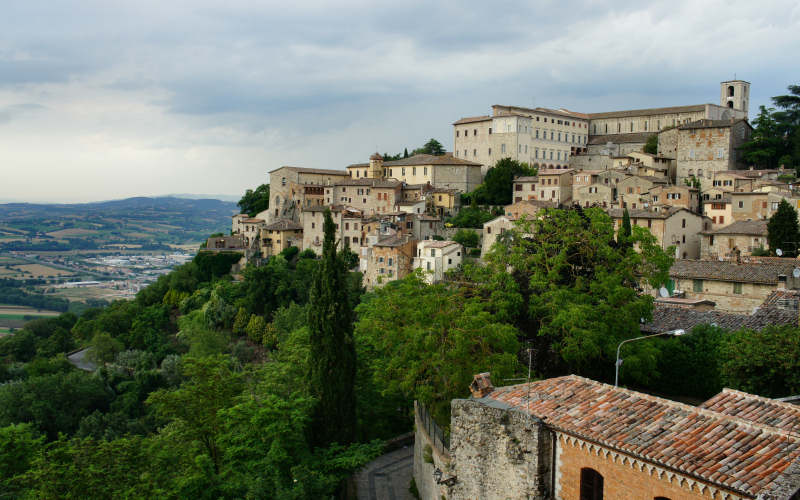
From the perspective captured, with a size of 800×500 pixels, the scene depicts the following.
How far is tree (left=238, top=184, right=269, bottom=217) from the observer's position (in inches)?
3484

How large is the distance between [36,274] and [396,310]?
503 ft

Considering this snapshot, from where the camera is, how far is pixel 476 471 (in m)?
13.8

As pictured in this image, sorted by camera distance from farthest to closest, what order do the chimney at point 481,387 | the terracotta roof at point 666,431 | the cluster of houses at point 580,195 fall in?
1. the cluster of houses at point 580,195
2. the chimney at point 481,387
3. the terracotta roof at point 666,431

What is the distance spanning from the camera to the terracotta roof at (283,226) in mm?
73688

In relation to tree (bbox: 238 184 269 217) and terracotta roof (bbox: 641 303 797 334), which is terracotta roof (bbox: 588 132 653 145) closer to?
tree (bbox: 238 184 269 217)

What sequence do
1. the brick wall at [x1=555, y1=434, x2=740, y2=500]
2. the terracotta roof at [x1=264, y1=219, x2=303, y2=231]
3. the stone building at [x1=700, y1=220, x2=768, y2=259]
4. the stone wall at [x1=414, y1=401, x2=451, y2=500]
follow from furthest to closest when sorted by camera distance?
the terracotta roof at [x1=264, y1=219, x2=303, y2=231] → the stone building at [x1=700, y1=220, x2=768, y2=259] → the stone wall at [x1=414, y1=401, x2=451, y2=500] → the brick wall at [x1=555, y1=434, x2=740, y2=500]

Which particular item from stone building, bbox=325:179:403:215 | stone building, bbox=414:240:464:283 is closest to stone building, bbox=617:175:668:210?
stone building, bbox=414:240:464:283

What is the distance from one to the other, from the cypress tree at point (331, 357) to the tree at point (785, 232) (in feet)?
112

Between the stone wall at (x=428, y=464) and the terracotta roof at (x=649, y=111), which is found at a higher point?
the terracotta roof at (x=649, y=111)

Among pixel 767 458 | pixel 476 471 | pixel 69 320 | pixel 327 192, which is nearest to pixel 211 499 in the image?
pixel 476 471

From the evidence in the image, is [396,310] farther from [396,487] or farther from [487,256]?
[396,487]

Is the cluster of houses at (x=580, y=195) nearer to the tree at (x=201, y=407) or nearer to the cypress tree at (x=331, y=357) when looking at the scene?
the cypress tree at (x=331, y=357)

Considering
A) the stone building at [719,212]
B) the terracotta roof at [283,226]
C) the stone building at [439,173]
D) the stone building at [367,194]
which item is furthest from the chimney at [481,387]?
the stone building at [439,173]

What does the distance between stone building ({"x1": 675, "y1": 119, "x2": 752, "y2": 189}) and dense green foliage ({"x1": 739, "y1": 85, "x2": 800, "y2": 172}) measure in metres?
1.61
